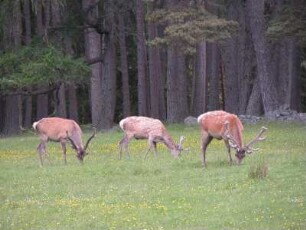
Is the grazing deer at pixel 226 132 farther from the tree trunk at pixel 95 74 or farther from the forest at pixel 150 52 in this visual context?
the tree trunk at pixel 95 74

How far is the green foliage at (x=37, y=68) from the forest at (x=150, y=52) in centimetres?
4

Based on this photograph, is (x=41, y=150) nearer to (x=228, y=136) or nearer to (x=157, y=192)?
(x=228, y=136)

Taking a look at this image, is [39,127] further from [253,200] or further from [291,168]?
[253,200]

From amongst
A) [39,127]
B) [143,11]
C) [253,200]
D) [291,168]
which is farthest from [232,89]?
[253,200]

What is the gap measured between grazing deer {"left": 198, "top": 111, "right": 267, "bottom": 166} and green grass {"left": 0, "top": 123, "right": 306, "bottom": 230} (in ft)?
1.55

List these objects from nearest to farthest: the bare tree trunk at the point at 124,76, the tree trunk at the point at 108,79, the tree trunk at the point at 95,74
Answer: the tree trunk at the point at 108,79
the tree trunk at the point at 95,74
the bare tree trunk at the point at 124,76

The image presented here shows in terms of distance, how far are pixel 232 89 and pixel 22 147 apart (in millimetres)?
20411

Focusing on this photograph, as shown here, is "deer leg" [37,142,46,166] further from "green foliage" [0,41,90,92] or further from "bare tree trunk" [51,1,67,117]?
"bare tree trunk" [51,1,67,117]

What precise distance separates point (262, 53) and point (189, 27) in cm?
472

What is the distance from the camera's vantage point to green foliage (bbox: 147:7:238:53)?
108 feet

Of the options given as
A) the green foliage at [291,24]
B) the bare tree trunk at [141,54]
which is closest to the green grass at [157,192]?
the green foliage at [291,24]

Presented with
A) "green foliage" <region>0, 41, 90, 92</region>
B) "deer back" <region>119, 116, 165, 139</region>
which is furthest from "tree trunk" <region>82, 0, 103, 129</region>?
"deer back" <region>119, 116, 165, 139</region>

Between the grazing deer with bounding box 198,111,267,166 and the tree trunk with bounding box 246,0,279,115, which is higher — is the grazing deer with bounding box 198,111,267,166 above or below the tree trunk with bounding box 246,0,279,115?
below

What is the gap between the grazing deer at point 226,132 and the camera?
20109 mm
